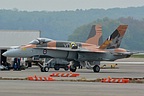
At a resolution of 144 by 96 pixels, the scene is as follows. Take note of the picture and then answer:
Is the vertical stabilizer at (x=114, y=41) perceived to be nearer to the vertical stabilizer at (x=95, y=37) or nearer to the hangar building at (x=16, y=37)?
the vertical stabilizer at (x=95, y=37)

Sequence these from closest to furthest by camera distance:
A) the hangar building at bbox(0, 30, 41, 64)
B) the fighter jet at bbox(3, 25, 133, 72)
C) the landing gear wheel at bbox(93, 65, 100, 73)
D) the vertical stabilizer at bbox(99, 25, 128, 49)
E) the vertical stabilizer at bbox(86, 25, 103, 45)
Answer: the fighter jet at bbox(3, 25, 133, 72), the landing gear wheel at bbox(93, 65, 100, 73), the vertical stabilizer at bbox(99, 25, 128, 49), the vertical stabilizer at bbox(86, 25, 103, 45), the hangar building at bbox(0, 30, 41, 64)

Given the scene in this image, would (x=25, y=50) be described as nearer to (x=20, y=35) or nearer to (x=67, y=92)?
(x=20, y=35)

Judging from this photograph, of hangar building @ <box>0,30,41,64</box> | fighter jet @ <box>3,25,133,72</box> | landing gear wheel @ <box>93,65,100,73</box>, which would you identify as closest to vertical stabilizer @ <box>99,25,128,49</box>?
fighter jet @ <box>3,25,133,72</box>

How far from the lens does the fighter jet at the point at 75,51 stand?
48906mm

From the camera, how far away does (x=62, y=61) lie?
50156 mm

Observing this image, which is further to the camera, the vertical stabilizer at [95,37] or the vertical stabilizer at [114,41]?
the vertical stabilizer at [95,37]

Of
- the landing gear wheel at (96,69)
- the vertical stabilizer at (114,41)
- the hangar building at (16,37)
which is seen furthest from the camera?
the hangar building at (16,37)

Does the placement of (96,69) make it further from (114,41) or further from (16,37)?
(16,37)

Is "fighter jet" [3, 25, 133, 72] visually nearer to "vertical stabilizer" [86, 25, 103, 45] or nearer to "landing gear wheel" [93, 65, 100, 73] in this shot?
"landing gear wheel" [93, 65, 100, 73]

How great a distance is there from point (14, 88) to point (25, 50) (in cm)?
2184

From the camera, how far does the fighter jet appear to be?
48.9 metres

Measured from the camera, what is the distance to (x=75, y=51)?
163 ft

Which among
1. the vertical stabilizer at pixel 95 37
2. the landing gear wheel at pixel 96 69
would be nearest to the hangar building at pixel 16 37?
the vertical stabilizer at pixel 95 37

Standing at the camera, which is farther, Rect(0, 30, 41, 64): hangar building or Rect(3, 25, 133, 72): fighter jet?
Rect(0, 30, 41, 64): hangar building
